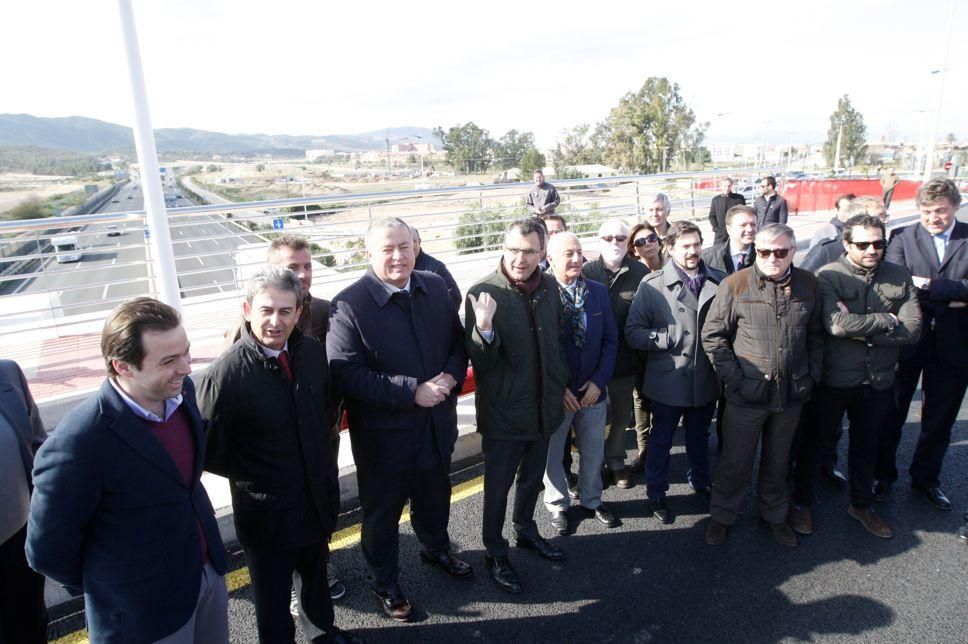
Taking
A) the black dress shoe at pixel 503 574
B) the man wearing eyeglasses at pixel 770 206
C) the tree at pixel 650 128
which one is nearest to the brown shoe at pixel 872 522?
the black dress shoe at pixel 503 574

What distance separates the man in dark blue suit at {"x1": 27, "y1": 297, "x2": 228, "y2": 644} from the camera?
1.64 m

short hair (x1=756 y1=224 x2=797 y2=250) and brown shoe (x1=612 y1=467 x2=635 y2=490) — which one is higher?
short hair (x1=756 y1=224 x2=797 y2=250)

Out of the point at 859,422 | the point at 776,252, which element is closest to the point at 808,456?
the point at 859,422

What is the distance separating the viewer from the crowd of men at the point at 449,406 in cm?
178

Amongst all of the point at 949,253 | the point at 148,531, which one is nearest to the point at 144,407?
the point at 148,531

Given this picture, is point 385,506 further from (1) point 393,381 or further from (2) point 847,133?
(2) point 847,133

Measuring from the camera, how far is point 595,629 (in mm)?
2740

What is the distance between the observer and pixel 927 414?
12.5 feet

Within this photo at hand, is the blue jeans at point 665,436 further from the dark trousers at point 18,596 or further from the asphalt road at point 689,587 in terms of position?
the dark trousers at point 18,596

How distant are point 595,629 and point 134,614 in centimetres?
202

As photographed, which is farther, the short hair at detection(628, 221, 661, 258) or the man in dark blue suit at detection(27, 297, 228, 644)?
the short hair at detection(628, 221, 661, 258)

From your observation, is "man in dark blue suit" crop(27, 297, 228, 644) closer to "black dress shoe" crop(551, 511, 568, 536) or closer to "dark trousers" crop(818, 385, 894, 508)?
"black dress shoe" crop(551, 511, 568, 536)

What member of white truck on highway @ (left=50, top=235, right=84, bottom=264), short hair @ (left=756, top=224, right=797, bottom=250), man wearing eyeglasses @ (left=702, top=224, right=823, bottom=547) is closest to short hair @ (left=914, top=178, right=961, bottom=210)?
man wearing eyeglasses @ (left=702, top=224, right=823, bottom=547)

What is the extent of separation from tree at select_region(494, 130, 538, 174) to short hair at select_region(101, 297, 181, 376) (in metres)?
65.6
